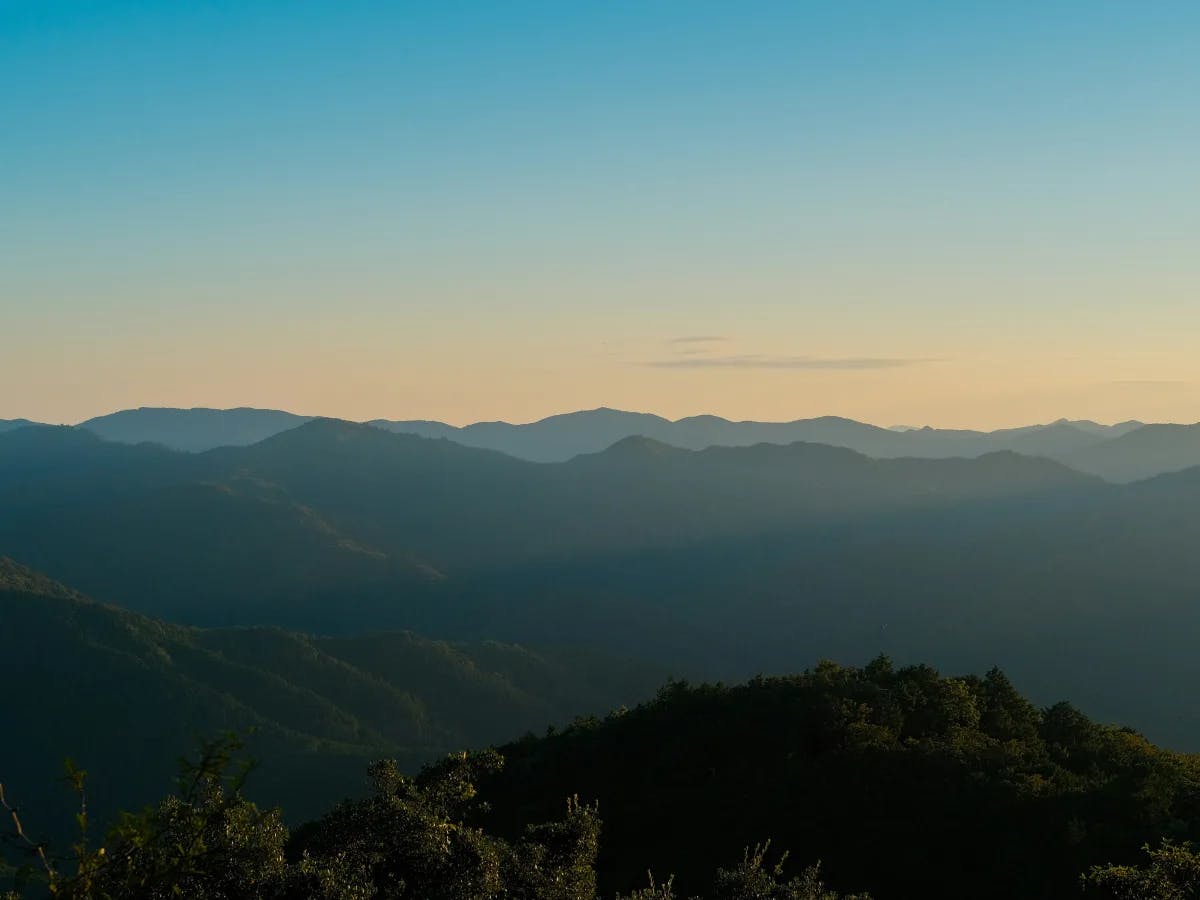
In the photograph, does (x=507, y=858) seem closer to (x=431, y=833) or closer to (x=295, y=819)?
(x=431, y=833)

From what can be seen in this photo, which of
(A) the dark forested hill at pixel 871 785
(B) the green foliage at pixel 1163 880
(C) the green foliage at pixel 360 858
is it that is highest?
(C) the green foliage at pixel 360 858

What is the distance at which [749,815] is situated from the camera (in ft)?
195


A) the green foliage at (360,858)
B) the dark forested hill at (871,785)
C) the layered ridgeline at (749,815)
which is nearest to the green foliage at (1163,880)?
the layered ridgeline at (749,815)

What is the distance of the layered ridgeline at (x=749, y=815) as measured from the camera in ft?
79.7

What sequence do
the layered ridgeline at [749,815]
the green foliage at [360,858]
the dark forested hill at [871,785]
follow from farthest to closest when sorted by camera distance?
1. the dark forested hill at [871,785]
2. the layered ridgeline at [749,815]
3. the green foliage at [360,858]

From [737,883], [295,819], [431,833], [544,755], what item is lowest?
[295,819]

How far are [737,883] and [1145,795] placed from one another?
35.5m

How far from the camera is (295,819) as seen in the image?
19162 cm

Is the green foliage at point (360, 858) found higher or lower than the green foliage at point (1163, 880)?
higher

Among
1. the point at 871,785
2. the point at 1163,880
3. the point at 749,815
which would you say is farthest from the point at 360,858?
the point at 871,785

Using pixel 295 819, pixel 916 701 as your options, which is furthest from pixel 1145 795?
pixel 295 819

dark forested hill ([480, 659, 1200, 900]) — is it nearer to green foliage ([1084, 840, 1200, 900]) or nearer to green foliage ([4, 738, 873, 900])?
green foliage ([1084, 840, 1200, 900])

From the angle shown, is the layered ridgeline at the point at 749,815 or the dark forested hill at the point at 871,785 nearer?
the layered ridgeline at the point at 749,815

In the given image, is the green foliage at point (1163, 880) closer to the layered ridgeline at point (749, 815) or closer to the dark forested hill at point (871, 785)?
the layered ridgeline at point (749, 815)
